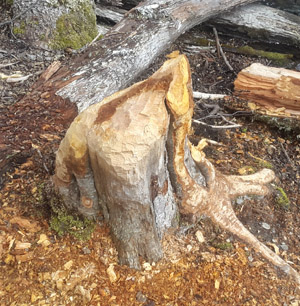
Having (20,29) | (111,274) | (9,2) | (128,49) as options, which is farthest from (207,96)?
(9,2)

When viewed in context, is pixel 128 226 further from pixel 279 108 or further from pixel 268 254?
pixel 279 108

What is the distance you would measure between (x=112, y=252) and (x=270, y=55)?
4685 mm

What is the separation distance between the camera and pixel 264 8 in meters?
6.33

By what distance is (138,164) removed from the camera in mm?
1951

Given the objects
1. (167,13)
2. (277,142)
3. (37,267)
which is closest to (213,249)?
(37,267)

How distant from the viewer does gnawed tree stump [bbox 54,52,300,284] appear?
6.44ft

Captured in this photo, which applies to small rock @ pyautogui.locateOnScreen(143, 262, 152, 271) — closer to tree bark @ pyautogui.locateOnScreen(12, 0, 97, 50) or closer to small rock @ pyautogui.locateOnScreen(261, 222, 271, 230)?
small rock @ pyautogui.locateOnScreen(261, 222, 271, 230)

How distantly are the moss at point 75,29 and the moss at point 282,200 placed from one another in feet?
11.2

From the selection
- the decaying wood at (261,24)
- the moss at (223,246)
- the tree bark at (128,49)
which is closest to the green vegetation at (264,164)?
the moss at (223,246)

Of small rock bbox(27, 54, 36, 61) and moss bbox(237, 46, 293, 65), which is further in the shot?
moss bbox(237, 46, 293, 65)

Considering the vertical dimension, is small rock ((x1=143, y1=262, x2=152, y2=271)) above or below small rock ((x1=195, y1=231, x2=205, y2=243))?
above

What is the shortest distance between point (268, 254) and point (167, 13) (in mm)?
3720

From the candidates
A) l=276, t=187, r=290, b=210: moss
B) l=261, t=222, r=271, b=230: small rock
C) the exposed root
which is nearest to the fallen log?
l=276, t=187, r=290, b=210: moss

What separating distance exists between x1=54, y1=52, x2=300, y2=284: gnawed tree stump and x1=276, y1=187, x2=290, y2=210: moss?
0.66m
